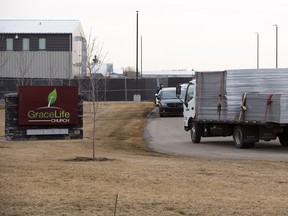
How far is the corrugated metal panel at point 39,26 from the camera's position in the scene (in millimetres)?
65688

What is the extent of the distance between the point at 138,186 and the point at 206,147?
11.2 meters

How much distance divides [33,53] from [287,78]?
1871 inches

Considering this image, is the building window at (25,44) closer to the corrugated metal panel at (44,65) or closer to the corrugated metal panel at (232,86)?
the corrugated metal panel at (44,65)

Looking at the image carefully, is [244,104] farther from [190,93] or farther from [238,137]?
[190,93]

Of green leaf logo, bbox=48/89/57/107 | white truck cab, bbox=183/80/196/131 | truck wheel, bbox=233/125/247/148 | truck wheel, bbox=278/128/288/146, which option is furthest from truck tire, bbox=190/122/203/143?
green leaf logo, bbox=48/89/57/107

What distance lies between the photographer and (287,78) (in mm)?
20578

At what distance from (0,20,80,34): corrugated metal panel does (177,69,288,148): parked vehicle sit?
149 feet

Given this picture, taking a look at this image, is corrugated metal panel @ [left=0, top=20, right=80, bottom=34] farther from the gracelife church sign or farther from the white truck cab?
the gracelife church sign

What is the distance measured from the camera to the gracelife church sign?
20.0 metres

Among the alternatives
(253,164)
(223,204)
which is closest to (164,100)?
(253,164)

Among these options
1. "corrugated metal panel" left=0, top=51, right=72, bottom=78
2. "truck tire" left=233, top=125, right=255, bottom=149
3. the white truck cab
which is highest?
"corrugated metal panel" left=0, top=51, right=72, bottom=78

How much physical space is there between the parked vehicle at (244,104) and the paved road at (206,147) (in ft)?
1.68

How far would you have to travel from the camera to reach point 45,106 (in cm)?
2008

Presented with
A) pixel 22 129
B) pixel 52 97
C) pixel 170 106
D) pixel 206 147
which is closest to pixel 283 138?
pixel 206 147
